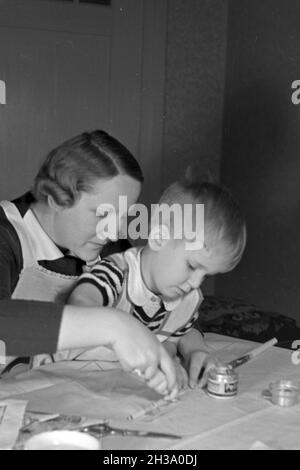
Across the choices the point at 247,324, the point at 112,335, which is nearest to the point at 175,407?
the point at 112,335

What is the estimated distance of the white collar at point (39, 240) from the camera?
145 cm

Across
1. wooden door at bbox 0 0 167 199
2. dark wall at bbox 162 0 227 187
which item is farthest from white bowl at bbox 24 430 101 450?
dark wall at bbox 162 0 227 187

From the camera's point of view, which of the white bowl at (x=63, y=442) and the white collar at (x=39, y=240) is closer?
the white bowl at (x=63, y=442)

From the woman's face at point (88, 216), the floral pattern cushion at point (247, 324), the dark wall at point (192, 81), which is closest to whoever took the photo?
the woman's face at point (88, 216)

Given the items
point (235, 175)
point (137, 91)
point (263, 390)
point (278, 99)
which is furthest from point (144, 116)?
point (263, 390)

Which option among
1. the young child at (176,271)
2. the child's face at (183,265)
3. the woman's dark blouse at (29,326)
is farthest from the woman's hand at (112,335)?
the child's face at (183,265)

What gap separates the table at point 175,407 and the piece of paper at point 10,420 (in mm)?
48

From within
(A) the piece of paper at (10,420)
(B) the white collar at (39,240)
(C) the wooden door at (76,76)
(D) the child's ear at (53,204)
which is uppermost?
(C) the wooden door at (76,76)

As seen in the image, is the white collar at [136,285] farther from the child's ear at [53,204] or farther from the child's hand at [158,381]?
the child's hand at [158,381]

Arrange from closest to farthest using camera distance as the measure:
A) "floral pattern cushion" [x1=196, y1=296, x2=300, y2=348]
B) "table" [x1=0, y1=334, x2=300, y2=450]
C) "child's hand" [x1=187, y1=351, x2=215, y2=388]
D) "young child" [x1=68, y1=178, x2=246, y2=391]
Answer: "table" [x1=0, y1=334, x2=300, y2=450] < "child's hand" [x1=187, y1=351, x2=215, y2=388] < "young child" [x1=68, y1=178, x2=246, y2=391] < "floral pattern cushion" [x1=196, y1=296, x2=300, y2=348]

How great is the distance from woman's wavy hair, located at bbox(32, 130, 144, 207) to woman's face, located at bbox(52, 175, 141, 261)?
1cm

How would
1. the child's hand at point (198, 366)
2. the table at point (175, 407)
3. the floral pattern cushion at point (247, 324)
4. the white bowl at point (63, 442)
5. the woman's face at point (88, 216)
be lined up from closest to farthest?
1. the white bowl at point (63, 442)
2. the table at point (175, 407)
3. the child's hand at point (198, 366)
4. the woman's face at point (88, 216)
5. the floral pattern cushion at point (247, 324)

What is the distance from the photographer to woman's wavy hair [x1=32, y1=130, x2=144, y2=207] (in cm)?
141

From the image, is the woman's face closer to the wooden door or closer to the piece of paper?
the piece of paper
